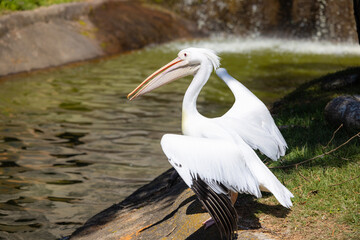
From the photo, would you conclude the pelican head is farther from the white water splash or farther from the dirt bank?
the white water splash

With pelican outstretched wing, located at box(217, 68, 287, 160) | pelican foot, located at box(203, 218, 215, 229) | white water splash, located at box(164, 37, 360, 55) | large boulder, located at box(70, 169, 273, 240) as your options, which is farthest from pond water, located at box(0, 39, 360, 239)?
pelican outstretched wing, located at box(217, 68, 287, 160)

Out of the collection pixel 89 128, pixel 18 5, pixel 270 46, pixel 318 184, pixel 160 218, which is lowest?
pixel 270 46

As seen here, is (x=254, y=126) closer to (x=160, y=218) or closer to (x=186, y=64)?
(x=186, y=64)

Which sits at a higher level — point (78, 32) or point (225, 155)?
point (225, 155)

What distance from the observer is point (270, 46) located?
17031mm

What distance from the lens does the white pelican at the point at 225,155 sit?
3461 millimetres

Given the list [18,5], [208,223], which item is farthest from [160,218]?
[18,5]

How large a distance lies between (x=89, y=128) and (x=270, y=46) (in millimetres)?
10064

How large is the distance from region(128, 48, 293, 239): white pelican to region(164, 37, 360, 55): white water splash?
11.4 m

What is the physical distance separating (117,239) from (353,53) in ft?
41.1

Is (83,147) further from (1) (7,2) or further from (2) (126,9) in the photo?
(2) (126,9)

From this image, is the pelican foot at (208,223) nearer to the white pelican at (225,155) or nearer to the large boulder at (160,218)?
the large boulder at (160,218)

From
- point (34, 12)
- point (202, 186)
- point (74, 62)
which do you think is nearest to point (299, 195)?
point (202, 186)

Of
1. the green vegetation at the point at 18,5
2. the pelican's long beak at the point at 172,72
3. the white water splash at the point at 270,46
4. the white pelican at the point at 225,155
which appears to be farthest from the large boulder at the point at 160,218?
the white water splash at the point at 270,46
